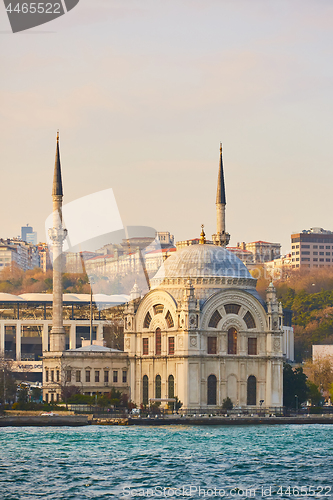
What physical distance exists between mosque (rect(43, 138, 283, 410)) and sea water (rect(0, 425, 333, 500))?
11997 millimetres

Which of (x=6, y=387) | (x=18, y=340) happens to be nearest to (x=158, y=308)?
(x=6, y=387)

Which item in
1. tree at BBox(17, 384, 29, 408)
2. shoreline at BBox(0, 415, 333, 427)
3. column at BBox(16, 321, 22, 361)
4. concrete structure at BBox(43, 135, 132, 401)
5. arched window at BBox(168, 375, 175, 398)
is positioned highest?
column at BBox(16, 321, 22, 361)

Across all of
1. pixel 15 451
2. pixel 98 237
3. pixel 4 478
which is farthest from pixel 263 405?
pixel 4 478

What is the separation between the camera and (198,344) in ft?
324

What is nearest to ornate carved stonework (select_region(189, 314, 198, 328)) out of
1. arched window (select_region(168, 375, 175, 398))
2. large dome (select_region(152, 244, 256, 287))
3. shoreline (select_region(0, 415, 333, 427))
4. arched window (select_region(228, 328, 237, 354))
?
arched window (select_region(228, 328, 237, 354))

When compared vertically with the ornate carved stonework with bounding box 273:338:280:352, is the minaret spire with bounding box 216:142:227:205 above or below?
above

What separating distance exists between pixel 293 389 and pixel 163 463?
40.3 m

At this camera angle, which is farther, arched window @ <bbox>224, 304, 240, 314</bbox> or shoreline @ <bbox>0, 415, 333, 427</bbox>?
arched window @ <bbox>224, 304, 240, 314</bbox>

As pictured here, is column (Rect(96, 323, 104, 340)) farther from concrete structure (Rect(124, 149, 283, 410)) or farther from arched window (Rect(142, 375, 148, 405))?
arched window (Rect(142, 375, 148, 405))

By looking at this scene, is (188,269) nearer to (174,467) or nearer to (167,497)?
(174,467)

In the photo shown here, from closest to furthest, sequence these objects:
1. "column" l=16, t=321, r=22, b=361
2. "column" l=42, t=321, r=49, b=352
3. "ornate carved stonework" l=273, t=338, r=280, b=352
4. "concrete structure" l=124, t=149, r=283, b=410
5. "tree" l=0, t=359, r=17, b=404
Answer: "concrete structure" l=124, t=149, r=283, b=410
"ornate carved stonework" l=273, t=338, r=280, b=352
"tree" l=0, t=359, r=17, b=404
"column" l=42, t=321, r=49, b=352
"column" l=16, t=321, r=22, b=361

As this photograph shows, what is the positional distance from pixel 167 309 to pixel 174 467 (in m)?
39.1

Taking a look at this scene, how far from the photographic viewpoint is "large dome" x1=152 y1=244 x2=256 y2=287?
334 feet

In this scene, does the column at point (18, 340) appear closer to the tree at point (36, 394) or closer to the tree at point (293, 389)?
the tree at point (36, 394)
